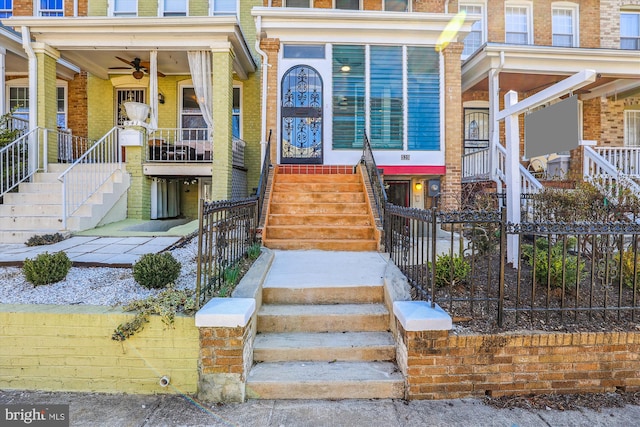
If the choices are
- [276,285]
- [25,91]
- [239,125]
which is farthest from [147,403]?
[25,91]

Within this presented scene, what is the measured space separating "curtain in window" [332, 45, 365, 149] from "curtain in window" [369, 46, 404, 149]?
11.0 inches

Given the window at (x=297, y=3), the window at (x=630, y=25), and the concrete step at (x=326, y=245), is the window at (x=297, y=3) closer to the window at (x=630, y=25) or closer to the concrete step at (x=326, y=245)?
the concrete step at (x=326, y=245)

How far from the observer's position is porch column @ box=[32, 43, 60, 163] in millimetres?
8148

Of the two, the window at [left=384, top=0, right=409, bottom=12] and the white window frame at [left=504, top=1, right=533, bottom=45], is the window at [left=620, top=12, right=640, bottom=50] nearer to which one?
the white window frame at [left=504, top=1, right=533, bottom=45]

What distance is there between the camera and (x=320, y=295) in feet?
12.4

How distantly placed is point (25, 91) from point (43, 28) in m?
4.53

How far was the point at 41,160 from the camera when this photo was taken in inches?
319

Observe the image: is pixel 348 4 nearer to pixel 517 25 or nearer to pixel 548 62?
pixel 517 25

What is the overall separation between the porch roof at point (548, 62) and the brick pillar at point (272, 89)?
213 inches

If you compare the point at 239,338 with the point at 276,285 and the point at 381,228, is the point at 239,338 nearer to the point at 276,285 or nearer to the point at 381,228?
the point at 276,285

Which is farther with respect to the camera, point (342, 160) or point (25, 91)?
point (25, 91)

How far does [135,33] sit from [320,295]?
7830 mm

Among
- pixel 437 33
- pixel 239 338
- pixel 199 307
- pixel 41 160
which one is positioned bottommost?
pixel 239 338

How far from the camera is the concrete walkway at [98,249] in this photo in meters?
4.67
